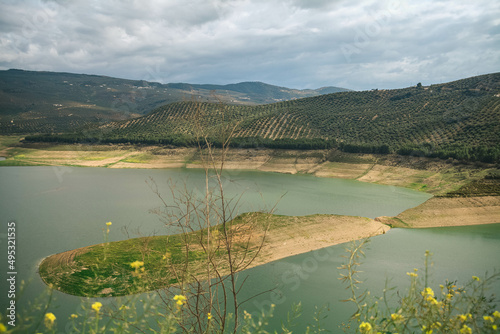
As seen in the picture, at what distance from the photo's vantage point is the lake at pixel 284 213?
12933mm

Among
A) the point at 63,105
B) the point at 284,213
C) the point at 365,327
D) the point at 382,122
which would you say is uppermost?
the point at 63,105

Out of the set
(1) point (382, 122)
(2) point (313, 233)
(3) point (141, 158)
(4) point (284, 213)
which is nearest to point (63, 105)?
(3) point (141, 158)

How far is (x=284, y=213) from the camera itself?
78.0 feet

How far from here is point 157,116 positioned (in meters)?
79.5

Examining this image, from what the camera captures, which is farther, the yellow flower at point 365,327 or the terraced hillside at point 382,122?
the terraced hillside at point 382,122

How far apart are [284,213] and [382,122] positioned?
1529 inches

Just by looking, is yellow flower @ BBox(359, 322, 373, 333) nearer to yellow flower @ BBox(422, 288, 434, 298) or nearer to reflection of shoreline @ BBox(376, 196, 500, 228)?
yellow flower @ BBox(422, 288, 434, 298)

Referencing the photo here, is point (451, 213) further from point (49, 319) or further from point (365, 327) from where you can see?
point (49, 319)

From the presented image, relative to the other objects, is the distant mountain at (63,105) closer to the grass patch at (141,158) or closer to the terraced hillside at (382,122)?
the terraced hillside at (382,122)

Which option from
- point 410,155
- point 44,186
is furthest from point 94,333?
point 410,155

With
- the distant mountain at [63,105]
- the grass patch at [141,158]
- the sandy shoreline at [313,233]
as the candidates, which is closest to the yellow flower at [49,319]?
the sandy shoreline at [313,233]

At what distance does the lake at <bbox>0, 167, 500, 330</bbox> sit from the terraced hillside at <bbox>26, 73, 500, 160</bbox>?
10.5 meters

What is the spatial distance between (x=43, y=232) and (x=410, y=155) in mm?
38367

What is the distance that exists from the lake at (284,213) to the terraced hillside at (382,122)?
34.4 ft
